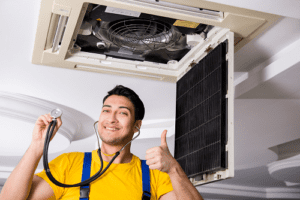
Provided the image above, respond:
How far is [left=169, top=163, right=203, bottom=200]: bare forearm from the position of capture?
62.3 inches

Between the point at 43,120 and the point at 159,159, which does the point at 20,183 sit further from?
the point at 159,159

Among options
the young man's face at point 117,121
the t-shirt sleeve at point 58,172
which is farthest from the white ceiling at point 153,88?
the t-shirt sleeve at point 58,172

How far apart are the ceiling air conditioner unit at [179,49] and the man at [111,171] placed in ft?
1.30

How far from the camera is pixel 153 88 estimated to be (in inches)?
129

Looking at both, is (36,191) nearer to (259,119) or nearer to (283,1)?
(283,1)

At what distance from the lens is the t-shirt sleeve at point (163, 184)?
1.72m

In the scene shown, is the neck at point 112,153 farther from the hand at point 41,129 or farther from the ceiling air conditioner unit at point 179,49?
the ceiling air conditioner unit at point 179,49

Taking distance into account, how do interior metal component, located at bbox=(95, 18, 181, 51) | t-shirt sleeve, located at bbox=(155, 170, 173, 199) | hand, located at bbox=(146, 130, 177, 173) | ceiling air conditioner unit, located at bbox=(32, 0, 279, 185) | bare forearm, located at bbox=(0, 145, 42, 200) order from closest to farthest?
bare forearm, located at bbox=(0, 145, 42, 200) → hand, located at bbox=(146, 130, 177, 173) → t-shirt sleeve, located at bbox=(155, 170, 173, 199) → ceiling air conditioner unit, located at bbox=(32, 0, 279, 185) → interior metal component, located at bbox=(95, 18, 181, 51)

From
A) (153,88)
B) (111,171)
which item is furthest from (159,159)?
(153,88)

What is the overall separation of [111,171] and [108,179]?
53 mm

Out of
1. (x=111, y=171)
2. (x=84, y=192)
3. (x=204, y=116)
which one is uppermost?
(x=204, y=116)

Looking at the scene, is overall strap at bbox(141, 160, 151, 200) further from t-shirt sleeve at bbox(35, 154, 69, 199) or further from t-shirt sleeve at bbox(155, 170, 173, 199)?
t-shirt sleeve at bbox(35, 154, 69, 199)

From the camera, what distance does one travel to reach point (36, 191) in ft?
5.04

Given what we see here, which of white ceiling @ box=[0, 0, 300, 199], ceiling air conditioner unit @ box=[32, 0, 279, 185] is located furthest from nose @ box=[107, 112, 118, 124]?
white ceiling @ box=[0, 0, 300, 199]
